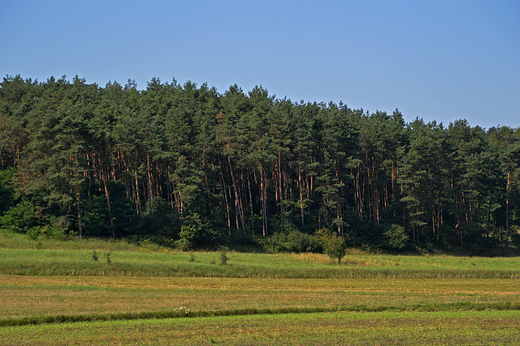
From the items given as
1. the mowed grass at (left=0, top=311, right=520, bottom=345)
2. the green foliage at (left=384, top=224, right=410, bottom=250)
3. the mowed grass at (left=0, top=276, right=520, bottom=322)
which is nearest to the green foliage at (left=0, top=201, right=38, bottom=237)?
the mowed grass at (left=0, top=276, right=520, bottom=322)

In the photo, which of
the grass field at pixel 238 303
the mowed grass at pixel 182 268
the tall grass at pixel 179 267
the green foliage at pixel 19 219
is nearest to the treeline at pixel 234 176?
the green foliage at pixel 19 219

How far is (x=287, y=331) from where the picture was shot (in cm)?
1867

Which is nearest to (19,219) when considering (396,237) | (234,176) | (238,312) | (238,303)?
(234,176)

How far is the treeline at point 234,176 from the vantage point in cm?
6203

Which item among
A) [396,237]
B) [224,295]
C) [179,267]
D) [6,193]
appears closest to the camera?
A: [224,295]

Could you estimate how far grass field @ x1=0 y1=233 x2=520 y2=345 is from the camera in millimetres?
17875

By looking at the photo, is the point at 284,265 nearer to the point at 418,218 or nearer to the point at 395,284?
the point at 395,284

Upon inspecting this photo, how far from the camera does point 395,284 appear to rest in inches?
1464

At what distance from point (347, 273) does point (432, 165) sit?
5307 centimetres

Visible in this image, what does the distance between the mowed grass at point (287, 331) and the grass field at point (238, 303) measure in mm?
41

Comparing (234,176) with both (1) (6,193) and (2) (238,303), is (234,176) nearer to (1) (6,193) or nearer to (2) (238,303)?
(1) (6,193)

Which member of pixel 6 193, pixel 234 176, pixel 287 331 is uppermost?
pixel 234 176

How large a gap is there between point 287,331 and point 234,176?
213 feet

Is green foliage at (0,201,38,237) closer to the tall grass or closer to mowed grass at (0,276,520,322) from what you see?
the tall grass
